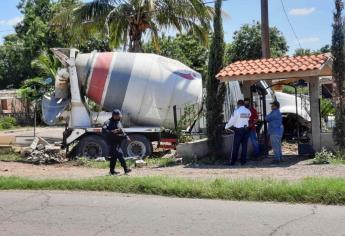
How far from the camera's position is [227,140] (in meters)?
14.9

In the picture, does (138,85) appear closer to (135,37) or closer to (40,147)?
(40,147)

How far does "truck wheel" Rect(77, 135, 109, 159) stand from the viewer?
1622cm

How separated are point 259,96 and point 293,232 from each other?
10.3 metres

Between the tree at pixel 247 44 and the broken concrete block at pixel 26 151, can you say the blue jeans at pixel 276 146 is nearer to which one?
the broken concrete block at pixel 26 151

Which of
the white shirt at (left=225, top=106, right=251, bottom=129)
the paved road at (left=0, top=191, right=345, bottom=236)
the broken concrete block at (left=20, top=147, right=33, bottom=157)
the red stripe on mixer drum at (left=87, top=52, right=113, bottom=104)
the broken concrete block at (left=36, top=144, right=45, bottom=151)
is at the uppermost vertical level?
the red stripe on mixer drum at (left=87, top=52, right=113, bottom=104)

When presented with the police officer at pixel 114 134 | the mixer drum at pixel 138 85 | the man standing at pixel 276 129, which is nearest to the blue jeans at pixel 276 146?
the man standing at pixel 276 129

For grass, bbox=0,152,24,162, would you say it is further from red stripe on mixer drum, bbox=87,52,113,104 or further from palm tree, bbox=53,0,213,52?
palm tree, bbox=53,0,213,52

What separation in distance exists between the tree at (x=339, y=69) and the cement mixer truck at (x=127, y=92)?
4215mm

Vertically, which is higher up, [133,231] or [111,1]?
[111,1]

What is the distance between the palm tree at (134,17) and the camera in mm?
23297

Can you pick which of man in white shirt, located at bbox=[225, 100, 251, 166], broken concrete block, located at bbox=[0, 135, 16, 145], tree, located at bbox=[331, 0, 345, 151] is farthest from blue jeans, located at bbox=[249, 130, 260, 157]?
broken concrete block, located at bbox=[0, 135, 16, 145]

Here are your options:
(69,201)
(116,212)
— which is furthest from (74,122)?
(116,212)

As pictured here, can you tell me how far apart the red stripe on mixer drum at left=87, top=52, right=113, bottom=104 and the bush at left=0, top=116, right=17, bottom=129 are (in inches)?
946

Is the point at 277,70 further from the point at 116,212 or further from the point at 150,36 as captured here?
the point at 150,36
